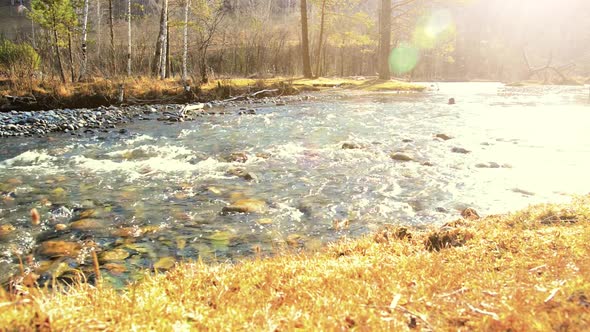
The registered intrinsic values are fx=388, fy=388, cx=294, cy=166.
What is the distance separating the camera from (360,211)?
228 inches

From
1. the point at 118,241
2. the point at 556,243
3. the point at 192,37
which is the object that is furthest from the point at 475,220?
the point at 192,37

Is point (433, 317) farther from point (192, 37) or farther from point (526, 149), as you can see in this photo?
point (192, 37)

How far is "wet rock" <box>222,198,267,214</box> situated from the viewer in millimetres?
5855

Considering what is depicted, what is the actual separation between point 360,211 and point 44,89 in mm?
16063

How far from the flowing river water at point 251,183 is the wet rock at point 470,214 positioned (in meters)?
0.24

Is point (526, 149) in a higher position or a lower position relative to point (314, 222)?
higher

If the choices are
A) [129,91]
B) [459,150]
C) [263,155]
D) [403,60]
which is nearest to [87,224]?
[263,155]

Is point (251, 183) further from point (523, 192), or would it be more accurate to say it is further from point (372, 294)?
point (372, 294)

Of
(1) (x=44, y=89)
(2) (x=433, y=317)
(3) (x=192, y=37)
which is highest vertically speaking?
(3) (x=192, y=37)

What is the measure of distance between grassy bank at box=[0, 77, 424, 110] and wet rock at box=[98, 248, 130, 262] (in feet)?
46.0

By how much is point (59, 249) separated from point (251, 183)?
3.38m

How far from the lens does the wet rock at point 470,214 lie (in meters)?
5.04

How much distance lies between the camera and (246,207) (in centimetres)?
597

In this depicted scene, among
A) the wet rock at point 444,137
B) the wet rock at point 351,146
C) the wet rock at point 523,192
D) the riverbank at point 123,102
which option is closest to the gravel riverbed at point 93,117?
the riverbank at point 123,102
